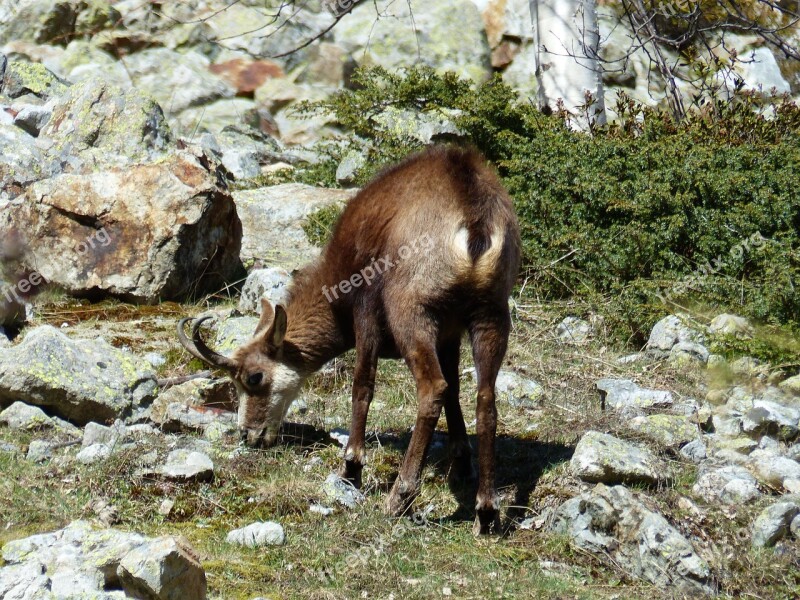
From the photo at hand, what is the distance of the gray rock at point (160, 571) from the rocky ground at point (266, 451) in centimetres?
1

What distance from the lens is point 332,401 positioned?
27.3 ft

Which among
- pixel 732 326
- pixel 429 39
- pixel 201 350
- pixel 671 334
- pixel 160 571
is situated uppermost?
pixel 429 39

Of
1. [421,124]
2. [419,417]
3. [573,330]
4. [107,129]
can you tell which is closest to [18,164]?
[107,129]

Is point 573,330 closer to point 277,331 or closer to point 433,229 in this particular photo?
point 277,331

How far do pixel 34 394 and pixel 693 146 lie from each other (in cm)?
713

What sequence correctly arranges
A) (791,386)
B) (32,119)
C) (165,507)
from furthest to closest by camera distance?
(32,119) < (791,386) < (165,507)

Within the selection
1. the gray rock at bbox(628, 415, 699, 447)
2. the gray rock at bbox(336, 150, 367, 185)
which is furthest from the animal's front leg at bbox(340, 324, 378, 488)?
the gray rock at bbox(336, 150, 367, 185)

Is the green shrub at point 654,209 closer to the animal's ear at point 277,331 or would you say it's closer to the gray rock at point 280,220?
the gray rock at point 280,220

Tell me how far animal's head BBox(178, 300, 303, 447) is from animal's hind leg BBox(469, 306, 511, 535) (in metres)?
1.74

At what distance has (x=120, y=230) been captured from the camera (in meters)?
9.91

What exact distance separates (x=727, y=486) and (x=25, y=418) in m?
4.80

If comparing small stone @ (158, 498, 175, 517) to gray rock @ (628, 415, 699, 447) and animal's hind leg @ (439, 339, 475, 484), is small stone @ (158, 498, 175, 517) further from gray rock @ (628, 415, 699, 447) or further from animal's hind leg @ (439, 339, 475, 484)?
gray rock @ (628, 415, 699, 447)

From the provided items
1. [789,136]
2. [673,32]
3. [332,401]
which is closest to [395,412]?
[332,401]

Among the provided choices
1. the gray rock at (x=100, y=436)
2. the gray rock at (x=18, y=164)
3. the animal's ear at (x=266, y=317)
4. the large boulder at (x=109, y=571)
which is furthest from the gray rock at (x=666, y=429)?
the gray rock at (x=18, y=164)
